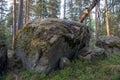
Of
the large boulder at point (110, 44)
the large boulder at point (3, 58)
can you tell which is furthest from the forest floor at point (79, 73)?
the large boulder at point (110, 44)

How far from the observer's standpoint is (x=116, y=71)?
8586 mm

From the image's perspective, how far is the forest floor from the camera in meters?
8.32

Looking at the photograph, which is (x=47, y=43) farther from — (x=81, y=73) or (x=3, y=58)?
(x=3, y=58)

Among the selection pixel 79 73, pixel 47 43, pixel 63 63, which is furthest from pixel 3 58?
pixel 79 73

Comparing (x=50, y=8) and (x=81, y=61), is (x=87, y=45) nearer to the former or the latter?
(x=81, y=61)

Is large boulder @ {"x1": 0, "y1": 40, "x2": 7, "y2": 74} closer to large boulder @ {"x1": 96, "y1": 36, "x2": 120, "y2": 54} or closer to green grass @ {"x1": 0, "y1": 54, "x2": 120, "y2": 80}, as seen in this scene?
green grass @ {"x1": 0, "y1": 54, "x2": 120, "y2": 80}

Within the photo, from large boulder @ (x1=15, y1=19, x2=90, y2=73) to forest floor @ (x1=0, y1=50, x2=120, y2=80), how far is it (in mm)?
329

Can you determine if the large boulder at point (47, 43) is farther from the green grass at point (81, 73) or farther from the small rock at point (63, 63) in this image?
the green grass at point (81, 73)

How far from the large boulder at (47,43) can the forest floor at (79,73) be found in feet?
1.08

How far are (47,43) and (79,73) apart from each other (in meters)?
1.82

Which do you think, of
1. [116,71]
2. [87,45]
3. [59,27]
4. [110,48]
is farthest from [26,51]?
[110,48]

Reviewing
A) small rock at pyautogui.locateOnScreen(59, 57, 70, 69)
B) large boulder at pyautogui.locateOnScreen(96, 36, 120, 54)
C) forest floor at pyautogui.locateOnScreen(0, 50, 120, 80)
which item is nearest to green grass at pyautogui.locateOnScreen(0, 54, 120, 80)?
forest floor at pyautogui.locateOnScreen(0, 50, 120, 80)

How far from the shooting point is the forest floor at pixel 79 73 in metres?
8.32

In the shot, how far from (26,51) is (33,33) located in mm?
846
